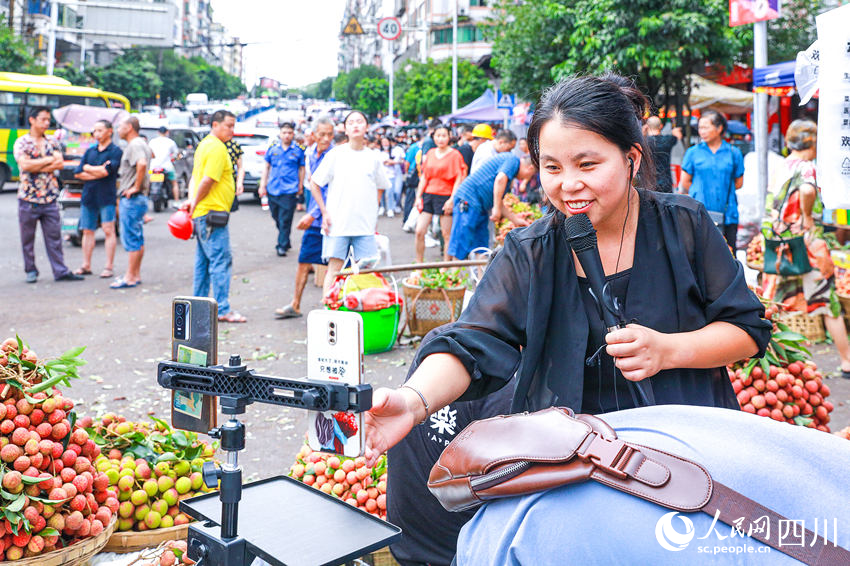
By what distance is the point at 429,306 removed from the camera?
285 inches

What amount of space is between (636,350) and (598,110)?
562 millimetres

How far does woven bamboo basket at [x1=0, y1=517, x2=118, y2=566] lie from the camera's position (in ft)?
8.61

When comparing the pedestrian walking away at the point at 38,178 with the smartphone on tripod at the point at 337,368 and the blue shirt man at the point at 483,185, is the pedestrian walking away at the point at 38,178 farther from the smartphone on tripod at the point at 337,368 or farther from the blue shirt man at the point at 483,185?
the smartphone on tripod at the point at 337,368

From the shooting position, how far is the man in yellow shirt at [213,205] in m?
7.57

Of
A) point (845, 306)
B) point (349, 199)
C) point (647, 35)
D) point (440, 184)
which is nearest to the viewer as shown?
point (845, 306)

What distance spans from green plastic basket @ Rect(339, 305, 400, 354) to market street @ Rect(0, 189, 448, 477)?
96 millimetres

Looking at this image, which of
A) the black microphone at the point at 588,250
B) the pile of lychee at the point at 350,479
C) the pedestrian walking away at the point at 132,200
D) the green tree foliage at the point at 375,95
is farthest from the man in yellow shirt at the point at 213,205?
the green tree foliage at the point at 375,95

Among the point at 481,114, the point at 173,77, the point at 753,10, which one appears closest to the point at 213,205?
the point at 753,10

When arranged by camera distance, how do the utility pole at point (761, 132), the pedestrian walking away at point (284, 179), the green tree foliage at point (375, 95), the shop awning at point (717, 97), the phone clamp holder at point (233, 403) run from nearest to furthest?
the phone clamp holder at point (233, 403) → the utility pole at point (761, 132) → the pedestrian walking away at point (284, 179) → the shop awning at point (717, 97) → the green tree foliage at point (375, 95)

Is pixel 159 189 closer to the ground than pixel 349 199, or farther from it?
farther from it

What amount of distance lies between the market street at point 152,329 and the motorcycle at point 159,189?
511 centimetres

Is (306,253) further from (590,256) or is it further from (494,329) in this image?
(590,256)

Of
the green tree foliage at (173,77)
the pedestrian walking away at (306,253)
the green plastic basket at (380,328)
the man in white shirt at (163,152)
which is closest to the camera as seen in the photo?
the green plastic basket at (380,328)

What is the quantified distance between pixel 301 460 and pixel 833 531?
8.63ft
